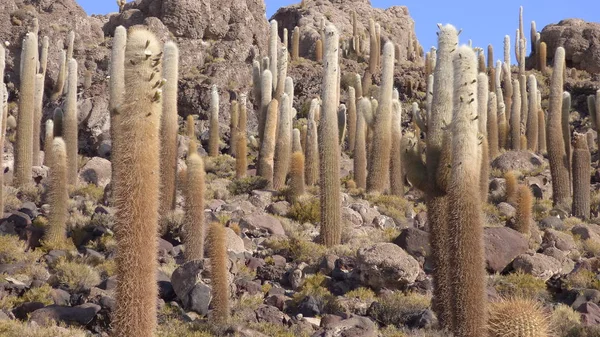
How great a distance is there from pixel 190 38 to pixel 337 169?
21.8m

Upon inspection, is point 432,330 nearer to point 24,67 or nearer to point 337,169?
point 337,169

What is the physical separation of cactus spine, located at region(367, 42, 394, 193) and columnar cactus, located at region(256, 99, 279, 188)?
132 inches

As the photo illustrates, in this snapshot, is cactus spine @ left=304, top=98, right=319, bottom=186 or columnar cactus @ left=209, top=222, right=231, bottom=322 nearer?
columnar cactus @ left=209, top=222, right=231, bottom=322

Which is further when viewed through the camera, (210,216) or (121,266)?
(210,216)

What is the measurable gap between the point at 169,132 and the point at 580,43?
31628 mm

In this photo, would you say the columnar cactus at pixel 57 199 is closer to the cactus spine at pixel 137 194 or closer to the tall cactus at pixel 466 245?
the cactus spine at pixel 137 194

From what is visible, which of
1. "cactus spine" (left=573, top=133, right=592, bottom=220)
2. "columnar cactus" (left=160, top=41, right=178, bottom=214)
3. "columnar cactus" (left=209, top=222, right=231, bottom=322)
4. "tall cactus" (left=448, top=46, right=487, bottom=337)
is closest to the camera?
"tall cactus" (left=448, top=46, right=487, bottom=337)

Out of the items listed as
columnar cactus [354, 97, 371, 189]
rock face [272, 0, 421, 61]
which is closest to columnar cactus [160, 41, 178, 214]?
columnar cactus [354, 97, 371, 189]

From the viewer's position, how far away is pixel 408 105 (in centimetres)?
3212

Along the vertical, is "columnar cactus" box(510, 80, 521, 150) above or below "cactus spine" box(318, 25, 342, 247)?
above

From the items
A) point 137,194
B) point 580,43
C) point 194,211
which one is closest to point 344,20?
point 580,43

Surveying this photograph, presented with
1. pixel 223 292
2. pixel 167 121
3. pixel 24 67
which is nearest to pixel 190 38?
pixel 24 67

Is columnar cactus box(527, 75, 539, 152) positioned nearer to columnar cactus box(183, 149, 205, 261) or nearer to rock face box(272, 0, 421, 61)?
rock face box(272, 0, 421, 61)

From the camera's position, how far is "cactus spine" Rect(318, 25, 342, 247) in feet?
43.4
